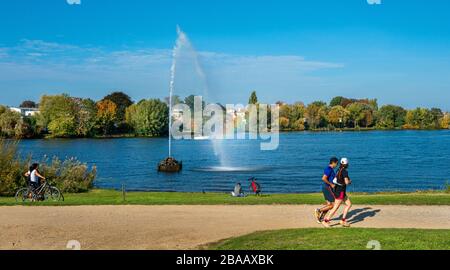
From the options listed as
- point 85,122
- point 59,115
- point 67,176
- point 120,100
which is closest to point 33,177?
point 67,176

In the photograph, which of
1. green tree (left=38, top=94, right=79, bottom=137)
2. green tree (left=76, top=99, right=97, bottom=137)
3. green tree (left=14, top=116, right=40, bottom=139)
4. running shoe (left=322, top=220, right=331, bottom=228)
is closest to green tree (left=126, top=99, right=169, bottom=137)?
green tree (left=76, top=99, right=97, bottom=137)

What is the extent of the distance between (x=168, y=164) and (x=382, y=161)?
28971 mm

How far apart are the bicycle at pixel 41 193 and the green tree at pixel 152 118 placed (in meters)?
122

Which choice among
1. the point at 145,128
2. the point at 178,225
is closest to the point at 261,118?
the point at 145,128

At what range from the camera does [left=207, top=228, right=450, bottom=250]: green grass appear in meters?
13.5

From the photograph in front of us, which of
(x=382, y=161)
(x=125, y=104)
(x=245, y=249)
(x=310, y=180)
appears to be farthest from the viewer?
(x=125, y=104)

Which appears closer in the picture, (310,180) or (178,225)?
(178,225)

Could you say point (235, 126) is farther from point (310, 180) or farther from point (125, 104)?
point (310, 180)

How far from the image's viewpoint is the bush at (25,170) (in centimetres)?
3145

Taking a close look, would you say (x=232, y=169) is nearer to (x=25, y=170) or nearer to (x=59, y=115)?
(x=25, y=170)

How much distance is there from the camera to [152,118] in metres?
150

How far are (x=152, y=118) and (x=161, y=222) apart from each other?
437ft

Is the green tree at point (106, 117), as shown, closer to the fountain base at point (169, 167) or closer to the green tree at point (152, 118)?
the green tree at point (152, 118)

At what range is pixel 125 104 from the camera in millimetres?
181500
